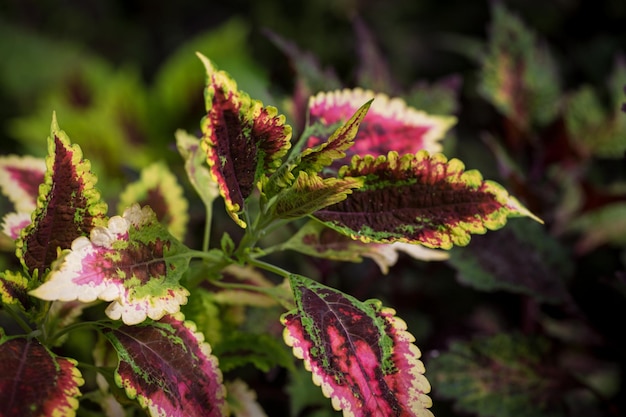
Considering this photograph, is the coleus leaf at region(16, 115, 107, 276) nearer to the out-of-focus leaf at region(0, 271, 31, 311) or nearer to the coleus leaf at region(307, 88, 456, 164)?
the out-of-focus leaf at region(0, 271, 31, 311)

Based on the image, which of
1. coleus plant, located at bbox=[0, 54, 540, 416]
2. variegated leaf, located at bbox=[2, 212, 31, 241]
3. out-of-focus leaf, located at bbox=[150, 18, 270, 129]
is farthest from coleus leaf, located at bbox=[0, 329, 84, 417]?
out-of-focus leaf, located at bbox=[150, 18, 270, 129]

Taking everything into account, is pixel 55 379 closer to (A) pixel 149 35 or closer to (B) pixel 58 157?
(B) pixel 58 157

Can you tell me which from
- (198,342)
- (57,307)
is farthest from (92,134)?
(198,342)

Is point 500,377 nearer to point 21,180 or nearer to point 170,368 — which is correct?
point 170,368

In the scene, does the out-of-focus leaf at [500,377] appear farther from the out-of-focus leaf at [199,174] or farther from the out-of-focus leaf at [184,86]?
the out-of-focus leaf at [184,86]

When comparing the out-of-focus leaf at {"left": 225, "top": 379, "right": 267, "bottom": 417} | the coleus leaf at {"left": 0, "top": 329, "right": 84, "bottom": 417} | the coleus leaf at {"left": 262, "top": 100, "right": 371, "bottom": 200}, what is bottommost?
the coleus leaf at {"left": 0, "top": 329, "right": 84, "bottom": 417}

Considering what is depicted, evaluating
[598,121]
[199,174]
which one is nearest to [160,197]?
[199,174]

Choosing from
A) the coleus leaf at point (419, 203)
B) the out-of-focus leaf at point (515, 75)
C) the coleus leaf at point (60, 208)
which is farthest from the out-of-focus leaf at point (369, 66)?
the coleus leaf at point (60, 208)
